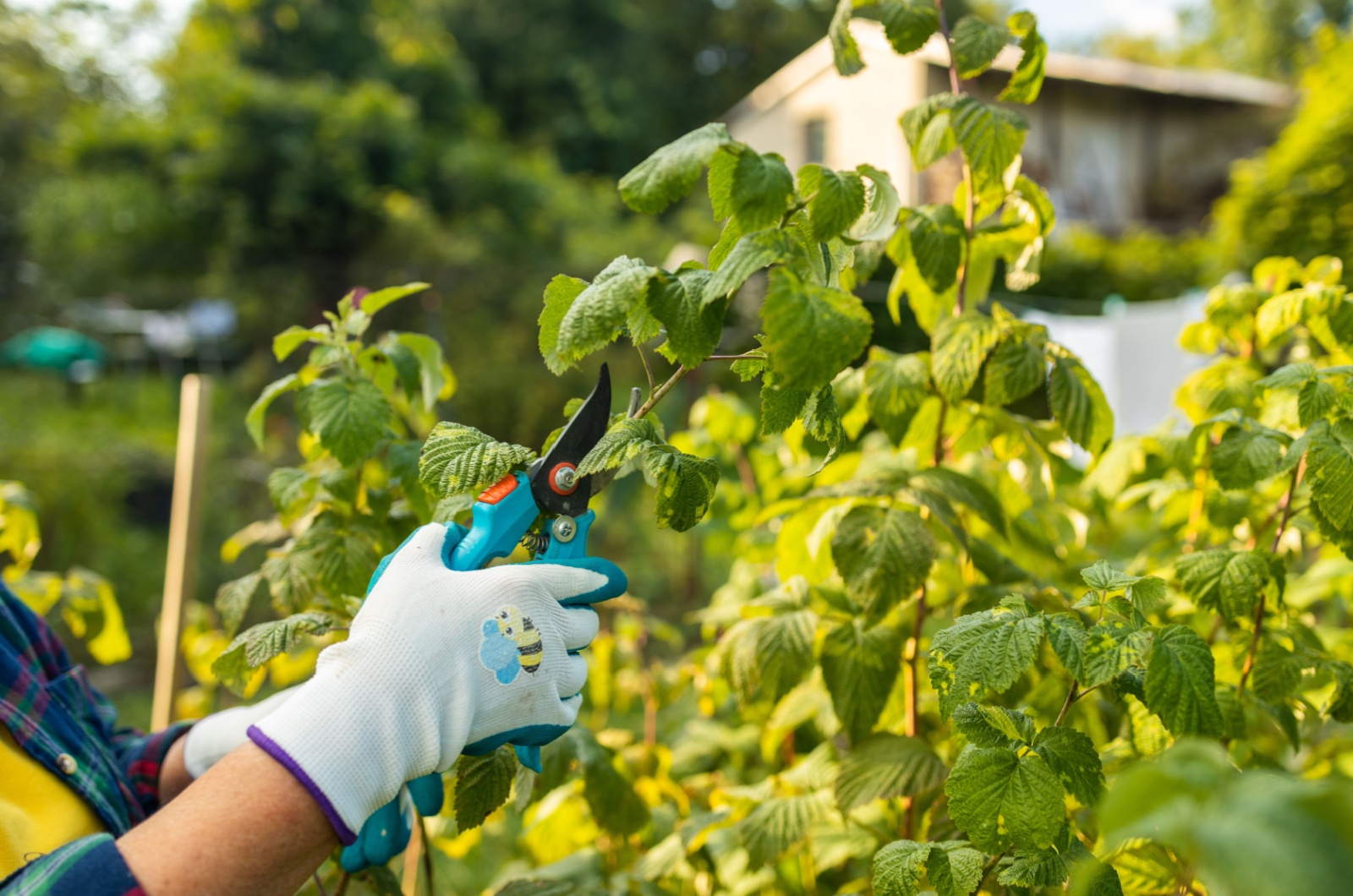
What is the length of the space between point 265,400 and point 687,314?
746 mm

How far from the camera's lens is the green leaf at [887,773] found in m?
Result: 1.11

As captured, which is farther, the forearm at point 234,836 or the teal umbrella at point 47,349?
the teal umbrella at point 47,349

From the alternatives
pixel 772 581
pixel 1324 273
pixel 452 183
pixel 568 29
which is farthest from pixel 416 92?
pixel 1324 273

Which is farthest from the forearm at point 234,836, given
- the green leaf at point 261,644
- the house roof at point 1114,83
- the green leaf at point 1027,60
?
the house roof at point 1114,83

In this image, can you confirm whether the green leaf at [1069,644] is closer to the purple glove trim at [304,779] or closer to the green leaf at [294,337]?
the purple glove trim at [304,779]

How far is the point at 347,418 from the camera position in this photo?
1132 mm

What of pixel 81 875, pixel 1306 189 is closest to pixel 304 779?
pixel 81 875

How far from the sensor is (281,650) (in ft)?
3.22

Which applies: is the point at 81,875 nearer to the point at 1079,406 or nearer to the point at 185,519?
the point at 1079,406

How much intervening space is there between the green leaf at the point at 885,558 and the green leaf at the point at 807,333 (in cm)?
48

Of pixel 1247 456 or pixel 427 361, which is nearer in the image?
pixel 1247 456

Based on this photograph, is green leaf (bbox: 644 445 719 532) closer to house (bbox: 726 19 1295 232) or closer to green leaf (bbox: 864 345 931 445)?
green leaf (bbox: 864 345 931 445)

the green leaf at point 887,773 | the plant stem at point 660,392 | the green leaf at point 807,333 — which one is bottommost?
the green leaf at point 887,773

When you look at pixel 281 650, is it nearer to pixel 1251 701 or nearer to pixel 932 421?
pixel 932 421
